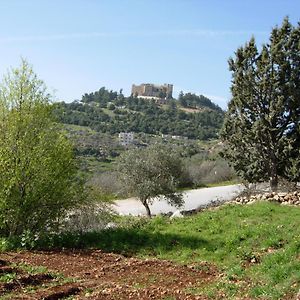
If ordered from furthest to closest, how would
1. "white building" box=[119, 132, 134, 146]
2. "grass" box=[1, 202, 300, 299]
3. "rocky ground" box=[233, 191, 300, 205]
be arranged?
"white building" box=[119, 132, 134, 146] < "rocky ground" box=[233, 191, 300, 205] < "grass" box=[1, 202, 300, 299]

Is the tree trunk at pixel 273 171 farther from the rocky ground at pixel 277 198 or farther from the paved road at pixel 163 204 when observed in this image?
the rocky ground at pixel 277 198

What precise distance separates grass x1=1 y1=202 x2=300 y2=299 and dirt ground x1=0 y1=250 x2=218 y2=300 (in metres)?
0.74

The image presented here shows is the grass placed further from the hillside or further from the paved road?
the hillside

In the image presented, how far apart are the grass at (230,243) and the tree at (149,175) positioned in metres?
8.31

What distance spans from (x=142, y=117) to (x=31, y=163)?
126 metres

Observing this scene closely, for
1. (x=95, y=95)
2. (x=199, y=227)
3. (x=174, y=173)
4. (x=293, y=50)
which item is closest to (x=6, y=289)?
(x=199, y=227)

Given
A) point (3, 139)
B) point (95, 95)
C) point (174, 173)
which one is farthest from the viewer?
point (95, 95)

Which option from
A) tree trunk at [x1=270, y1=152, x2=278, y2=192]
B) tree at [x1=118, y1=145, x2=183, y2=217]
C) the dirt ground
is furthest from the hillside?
the dirt ground

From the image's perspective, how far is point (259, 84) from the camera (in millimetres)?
29906

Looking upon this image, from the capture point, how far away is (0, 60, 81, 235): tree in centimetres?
1794

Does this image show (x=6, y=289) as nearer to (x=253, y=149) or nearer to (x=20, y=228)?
(x=20, y=228)

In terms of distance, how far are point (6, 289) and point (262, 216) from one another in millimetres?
11879

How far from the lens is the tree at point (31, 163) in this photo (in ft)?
58.9

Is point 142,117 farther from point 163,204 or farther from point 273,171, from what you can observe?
point 273,171
